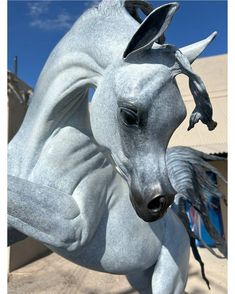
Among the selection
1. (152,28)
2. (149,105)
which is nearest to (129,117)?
(149,105)

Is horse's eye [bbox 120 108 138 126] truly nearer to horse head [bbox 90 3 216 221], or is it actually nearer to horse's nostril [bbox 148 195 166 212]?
horse head [bbox 90 3 216 221]

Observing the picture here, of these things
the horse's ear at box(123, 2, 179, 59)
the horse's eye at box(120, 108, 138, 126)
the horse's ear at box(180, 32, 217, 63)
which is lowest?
the horse's eye at box(120, 108, 138, 126)

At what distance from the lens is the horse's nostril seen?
0.59 meters

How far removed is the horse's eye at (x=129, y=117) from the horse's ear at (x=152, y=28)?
125 mm

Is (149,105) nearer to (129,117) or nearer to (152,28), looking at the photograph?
(129,117)

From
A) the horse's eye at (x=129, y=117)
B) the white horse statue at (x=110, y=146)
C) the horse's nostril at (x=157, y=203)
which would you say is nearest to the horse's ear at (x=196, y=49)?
the white horse statue at (x=110, y=146)

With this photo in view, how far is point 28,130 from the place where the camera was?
896mm

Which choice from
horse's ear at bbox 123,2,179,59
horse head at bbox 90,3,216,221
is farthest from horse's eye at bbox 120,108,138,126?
horse's ear at bbox 123,2,179,59

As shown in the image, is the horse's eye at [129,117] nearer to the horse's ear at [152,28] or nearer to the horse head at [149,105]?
the horse head at [149,105]

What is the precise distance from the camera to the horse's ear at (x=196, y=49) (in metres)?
0.65

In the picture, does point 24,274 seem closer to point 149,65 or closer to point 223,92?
point 149,65

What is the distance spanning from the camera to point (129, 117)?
59 cm

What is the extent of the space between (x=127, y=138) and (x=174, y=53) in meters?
0.21
